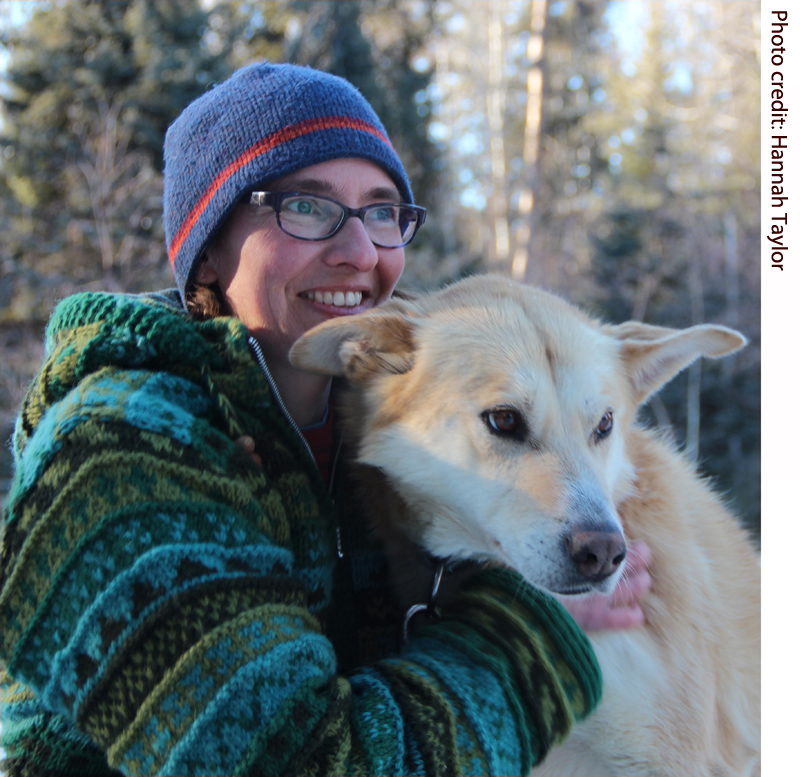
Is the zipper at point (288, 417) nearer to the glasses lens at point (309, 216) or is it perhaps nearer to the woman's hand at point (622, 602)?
the glasses lens at point (309, 216)

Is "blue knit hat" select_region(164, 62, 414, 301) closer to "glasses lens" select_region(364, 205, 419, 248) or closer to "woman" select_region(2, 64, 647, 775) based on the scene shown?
"woman" select_region(2, 64, 647, 775)

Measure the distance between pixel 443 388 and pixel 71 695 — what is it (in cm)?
115

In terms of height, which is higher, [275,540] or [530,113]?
[530,113]

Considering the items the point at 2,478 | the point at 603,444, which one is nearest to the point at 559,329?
the point at 603,444

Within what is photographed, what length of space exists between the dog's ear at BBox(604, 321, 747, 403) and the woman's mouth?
0.83 metres

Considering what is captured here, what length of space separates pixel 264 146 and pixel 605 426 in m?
1.22

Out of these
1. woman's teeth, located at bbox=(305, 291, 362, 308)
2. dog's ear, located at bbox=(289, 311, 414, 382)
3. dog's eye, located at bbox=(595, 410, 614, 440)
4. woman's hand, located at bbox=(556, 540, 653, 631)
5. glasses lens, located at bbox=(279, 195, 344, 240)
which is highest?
glasses lens, located at bbox=(279, 195, 344, 240)

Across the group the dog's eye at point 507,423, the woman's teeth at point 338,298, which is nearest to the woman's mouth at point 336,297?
the woman's teeth at point 338,298

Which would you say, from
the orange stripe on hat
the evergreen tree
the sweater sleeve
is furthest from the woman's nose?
the evergreen tree

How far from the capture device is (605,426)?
6.34 ft

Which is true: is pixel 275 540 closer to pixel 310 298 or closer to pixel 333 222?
pixel 310 298

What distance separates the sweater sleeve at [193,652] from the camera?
1.05 meters

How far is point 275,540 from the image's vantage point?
4.65ft

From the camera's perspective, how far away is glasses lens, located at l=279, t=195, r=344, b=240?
5.97 ft
